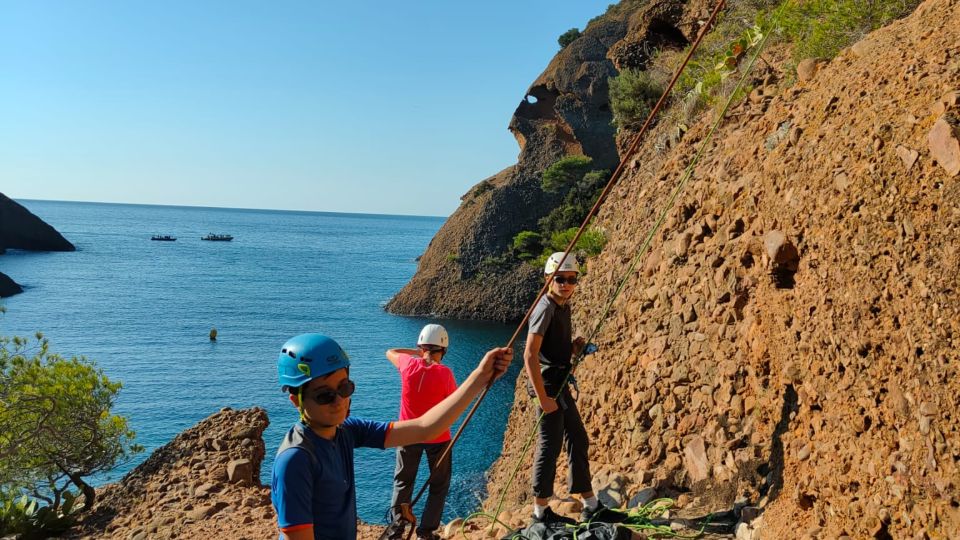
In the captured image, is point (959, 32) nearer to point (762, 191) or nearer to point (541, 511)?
point (762, 191)

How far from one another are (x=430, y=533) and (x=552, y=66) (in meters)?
64.4

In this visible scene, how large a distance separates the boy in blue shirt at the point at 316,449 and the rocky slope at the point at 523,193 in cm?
5275

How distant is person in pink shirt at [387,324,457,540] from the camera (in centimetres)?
619

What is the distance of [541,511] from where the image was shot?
6012mm

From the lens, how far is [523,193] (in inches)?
2537

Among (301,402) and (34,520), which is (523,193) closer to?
(34,520)

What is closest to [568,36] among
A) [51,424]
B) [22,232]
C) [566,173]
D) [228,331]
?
[566,173]

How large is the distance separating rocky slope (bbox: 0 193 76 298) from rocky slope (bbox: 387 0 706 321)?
83228mm

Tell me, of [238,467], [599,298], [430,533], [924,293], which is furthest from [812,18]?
[238,467]

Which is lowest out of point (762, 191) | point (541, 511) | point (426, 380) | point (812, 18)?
point (541, 511)

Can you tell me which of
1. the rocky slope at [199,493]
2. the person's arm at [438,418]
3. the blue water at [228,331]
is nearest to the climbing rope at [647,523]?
the person's arm at [438,418]

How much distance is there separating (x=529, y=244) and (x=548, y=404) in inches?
2131

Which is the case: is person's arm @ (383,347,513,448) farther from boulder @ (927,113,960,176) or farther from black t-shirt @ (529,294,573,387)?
boulder @ (927,113,960,176)

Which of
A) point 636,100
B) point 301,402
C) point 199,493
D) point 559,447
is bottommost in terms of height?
point 199,493
